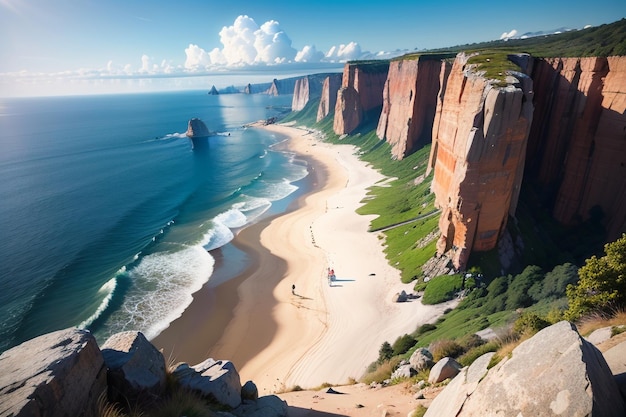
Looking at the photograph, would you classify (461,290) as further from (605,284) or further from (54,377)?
(54,377)

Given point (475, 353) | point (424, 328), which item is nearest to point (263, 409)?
point (475, 353)

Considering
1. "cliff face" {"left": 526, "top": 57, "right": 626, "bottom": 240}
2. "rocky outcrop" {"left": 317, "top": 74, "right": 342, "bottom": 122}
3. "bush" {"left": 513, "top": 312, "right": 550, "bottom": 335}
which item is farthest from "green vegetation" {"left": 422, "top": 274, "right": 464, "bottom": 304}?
"rocky outcrop" {"left": 317, "top": 74, "right": 342, "bottom": 122}

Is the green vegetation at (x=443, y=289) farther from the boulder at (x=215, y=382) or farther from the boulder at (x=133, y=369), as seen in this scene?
the boulder at (x=133, y=369)

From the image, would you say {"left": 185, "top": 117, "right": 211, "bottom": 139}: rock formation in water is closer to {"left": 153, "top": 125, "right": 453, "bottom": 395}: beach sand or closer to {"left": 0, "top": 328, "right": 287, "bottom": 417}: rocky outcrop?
{"left": 153, "top": 125, "right": 453, "bottom": 395}: beach sand

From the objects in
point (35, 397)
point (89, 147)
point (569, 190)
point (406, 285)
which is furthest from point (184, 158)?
point (35, 397)

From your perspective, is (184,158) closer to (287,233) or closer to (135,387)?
(287,233)
